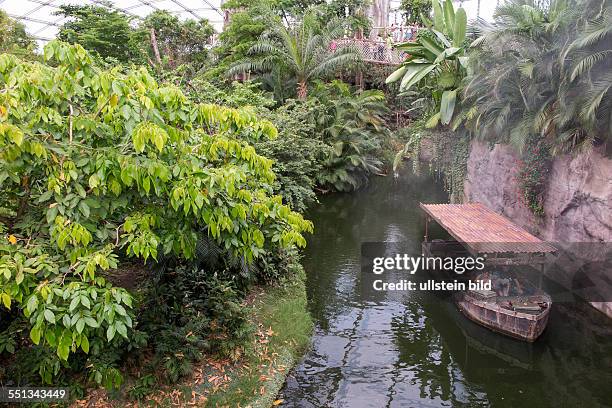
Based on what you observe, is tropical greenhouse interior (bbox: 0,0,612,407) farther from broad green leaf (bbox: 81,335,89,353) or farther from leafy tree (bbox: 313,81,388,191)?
leafy tree (bbox: 313,81,388,191)

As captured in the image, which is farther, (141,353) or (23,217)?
(141,353)

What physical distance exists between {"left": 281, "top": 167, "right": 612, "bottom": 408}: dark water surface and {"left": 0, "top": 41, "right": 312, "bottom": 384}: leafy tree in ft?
14.1

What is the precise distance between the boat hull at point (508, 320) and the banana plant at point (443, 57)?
7.41 m

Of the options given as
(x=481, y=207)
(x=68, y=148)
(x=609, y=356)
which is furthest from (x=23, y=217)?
(x=481, y=207)

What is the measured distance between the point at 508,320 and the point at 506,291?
37.0 inches

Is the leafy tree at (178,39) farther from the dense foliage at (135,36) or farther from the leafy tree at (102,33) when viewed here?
the leafy tree at (102,33)

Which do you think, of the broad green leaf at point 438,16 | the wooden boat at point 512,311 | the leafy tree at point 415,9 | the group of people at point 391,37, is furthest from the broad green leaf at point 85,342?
the leafy tree at point 415,9

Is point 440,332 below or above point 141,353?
below

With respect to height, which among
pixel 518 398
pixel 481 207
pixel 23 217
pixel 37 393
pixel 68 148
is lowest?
pixel 518 398

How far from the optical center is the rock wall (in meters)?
11.4

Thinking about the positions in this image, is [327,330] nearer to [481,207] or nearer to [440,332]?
[440,332]

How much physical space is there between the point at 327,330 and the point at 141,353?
4.28 metres

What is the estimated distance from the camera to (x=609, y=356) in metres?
9.70

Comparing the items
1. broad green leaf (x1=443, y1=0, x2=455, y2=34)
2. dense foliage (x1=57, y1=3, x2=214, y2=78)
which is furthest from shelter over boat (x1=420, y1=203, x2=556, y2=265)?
dense foliage (x1=57, y1=3, x2=214, y2=78)
